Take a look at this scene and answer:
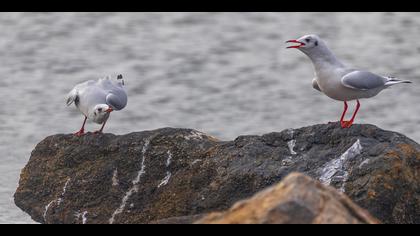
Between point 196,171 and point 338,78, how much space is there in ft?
5.45

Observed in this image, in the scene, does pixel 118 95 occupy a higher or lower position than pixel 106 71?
higher

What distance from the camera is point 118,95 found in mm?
11961

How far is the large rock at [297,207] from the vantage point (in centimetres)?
749

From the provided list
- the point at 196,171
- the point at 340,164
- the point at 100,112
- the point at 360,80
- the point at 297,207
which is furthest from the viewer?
the point at 100,112

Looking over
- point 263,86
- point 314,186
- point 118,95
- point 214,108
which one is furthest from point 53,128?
point 314,186

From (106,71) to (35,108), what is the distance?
2647 mm

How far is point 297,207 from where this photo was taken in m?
7.50

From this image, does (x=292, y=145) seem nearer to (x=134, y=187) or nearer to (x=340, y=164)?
(x=340, y=164)

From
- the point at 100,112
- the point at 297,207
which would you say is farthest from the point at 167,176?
the point at 297,207

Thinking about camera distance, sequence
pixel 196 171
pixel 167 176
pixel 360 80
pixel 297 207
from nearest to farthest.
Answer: pixel 297 207 < pixel 360 80 < pixel 196 171 < pixel 167 176

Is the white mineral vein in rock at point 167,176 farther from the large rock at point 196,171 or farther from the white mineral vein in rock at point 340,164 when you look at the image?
the white mineral vein in rock at point 340,164

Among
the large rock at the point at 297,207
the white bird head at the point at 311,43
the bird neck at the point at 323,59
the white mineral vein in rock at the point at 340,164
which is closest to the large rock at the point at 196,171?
the white mineral vein in rock at the point at 340,164

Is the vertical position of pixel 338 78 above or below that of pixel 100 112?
above
